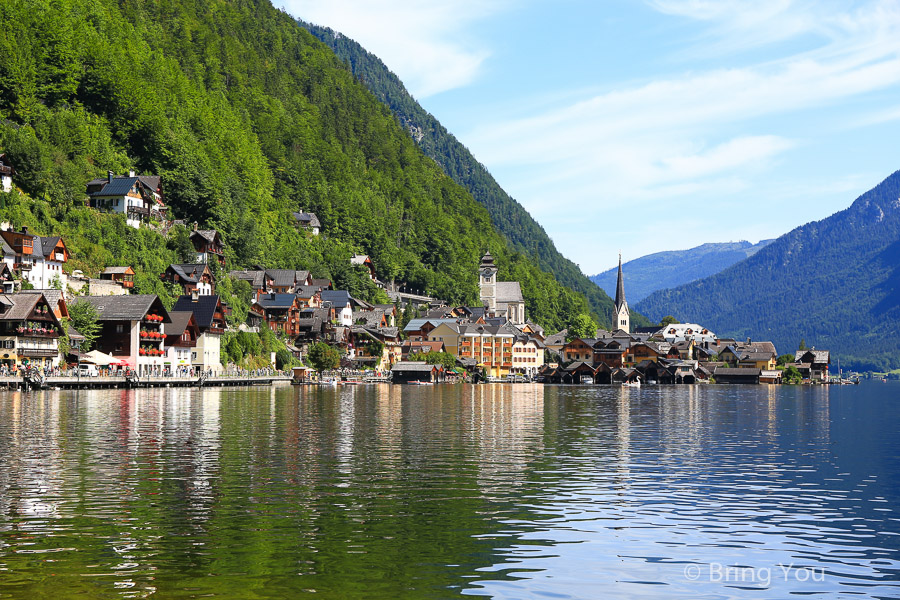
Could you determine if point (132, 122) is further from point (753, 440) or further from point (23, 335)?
point (753, 440)

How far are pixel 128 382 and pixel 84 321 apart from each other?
9.52 m

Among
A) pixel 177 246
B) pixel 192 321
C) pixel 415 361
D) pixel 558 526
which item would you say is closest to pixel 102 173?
pixel 177 246

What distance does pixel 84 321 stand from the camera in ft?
356

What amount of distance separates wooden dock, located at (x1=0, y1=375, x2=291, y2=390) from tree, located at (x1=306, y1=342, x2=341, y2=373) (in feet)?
57.3

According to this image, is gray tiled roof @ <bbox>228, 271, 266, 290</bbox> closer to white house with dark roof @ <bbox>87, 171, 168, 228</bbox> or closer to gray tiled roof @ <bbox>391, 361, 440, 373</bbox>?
white house with dark roof @ <bbox>87, 171, 168, 228</bbox>

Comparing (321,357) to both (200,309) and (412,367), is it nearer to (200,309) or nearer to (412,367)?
(412,367)

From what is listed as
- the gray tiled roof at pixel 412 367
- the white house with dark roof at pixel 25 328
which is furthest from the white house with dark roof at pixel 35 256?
the gray tiled roof at pixel 412 367

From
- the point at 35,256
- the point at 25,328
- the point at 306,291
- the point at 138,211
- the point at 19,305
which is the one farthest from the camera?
the point at 306,291

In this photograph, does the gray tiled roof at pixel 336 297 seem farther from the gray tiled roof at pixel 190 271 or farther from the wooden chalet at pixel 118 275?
the wooden chalet at pixel 118 275

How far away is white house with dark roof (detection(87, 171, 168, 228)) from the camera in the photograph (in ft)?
438

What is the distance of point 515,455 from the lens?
Result: 1597 inches

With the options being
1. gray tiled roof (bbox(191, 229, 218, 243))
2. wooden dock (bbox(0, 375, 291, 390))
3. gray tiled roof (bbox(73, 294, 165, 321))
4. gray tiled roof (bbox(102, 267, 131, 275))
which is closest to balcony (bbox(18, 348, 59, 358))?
wooden dock (bbox(0, 375, 291, 390))

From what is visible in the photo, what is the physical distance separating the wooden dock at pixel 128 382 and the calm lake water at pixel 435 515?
4660 cm

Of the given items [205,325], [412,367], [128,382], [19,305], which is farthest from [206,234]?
[19,305]
